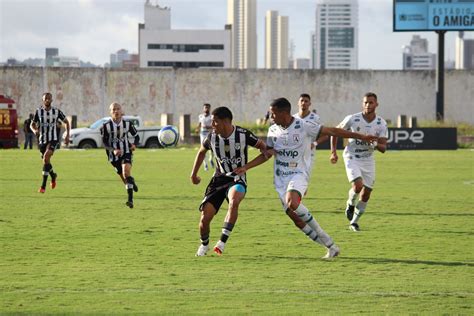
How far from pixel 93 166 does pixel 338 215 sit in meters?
18.1

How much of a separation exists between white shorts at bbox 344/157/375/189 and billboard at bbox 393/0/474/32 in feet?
141

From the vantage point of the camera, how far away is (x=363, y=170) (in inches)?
642

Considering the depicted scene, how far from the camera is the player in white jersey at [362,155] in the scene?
629 inches

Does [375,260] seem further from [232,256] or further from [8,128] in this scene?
[8,128]

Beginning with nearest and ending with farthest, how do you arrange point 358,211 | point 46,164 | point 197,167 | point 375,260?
point 375,260 < point 197,167 < point 358,211 < point 46,164

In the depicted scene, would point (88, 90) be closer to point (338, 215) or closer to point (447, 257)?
point (338, 215)

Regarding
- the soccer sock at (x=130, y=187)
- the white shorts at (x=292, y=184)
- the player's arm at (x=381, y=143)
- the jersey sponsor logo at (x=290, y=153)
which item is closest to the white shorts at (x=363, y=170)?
the player's arm at (x=381, y=143)

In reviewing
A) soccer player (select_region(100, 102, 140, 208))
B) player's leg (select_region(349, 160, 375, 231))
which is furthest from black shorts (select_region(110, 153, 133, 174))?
player's leg (select_region(349, 160, 375, 231))

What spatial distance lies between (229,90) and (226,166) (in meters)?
59.3

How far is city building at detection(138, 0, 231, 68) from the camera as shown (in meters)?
162

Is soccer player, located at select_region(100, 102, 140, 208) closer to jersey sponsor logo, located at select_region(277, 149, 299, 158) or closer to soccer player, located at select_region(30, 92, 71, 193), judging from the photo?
soccer player, located at select_region(30, 92, 71, 193)

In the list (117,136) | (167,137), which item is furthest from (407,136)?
(117,136)

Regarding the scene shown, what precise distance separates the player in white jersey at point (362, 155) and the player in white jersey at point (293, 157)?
336 centimetres

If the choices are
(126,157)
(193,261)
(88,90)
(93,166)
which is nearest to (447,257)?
(193,261)
